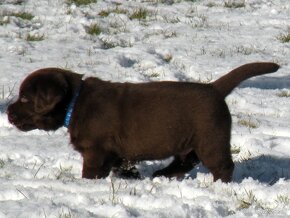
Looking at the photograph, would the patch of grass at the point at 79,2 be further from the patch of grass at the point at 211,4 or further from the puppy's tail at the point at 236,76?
the puppy's tail at the point at 236,76

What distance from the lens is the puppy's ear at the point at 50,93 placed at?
5.04 metres

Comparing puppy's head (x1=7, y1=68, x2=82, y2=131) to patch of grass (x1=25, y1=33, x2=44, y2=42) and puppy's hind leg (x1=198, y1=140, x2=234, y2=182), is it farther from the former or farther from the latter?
patch of grass (x1=25, y1=33, x2=44, y2=42)

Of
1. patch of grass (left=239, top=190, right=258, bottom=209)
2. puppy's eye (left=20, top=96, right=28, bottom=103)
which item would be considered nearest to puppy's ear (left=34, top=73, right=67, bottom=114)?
puppy's eye (left=20, top=96, right=28, bottom=103)

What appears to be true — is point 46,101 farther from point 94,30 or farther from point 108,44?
point 94,30

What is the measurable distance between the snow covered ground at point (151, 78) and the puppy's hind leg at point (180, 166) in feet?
0.32

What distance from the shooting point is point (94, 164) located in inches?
202

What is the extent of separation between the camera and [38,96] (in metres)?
5.09

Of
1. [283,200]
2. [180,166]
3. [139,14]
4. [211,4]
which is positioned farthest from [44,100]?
[211,4]

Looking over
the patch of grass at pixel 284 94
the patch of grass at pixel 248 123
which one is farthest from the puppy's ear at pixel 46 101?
the patch of grass at pixel 284 94

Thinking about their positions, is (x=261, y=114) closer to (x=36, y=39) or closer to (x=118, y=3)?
(x=36, y=39)

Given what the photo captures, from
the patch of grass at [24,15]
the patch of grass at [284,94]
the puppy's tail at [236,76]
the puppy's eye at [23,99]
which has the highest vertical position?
the puppy's tail at [236,76]

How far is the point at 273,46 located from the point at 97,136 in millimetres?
5448

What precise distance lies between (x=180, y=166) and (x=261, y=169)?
2.10 ft

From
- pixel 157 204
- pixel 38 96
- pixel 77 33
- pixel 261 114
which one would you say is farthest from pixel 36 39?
pixel 157 204
